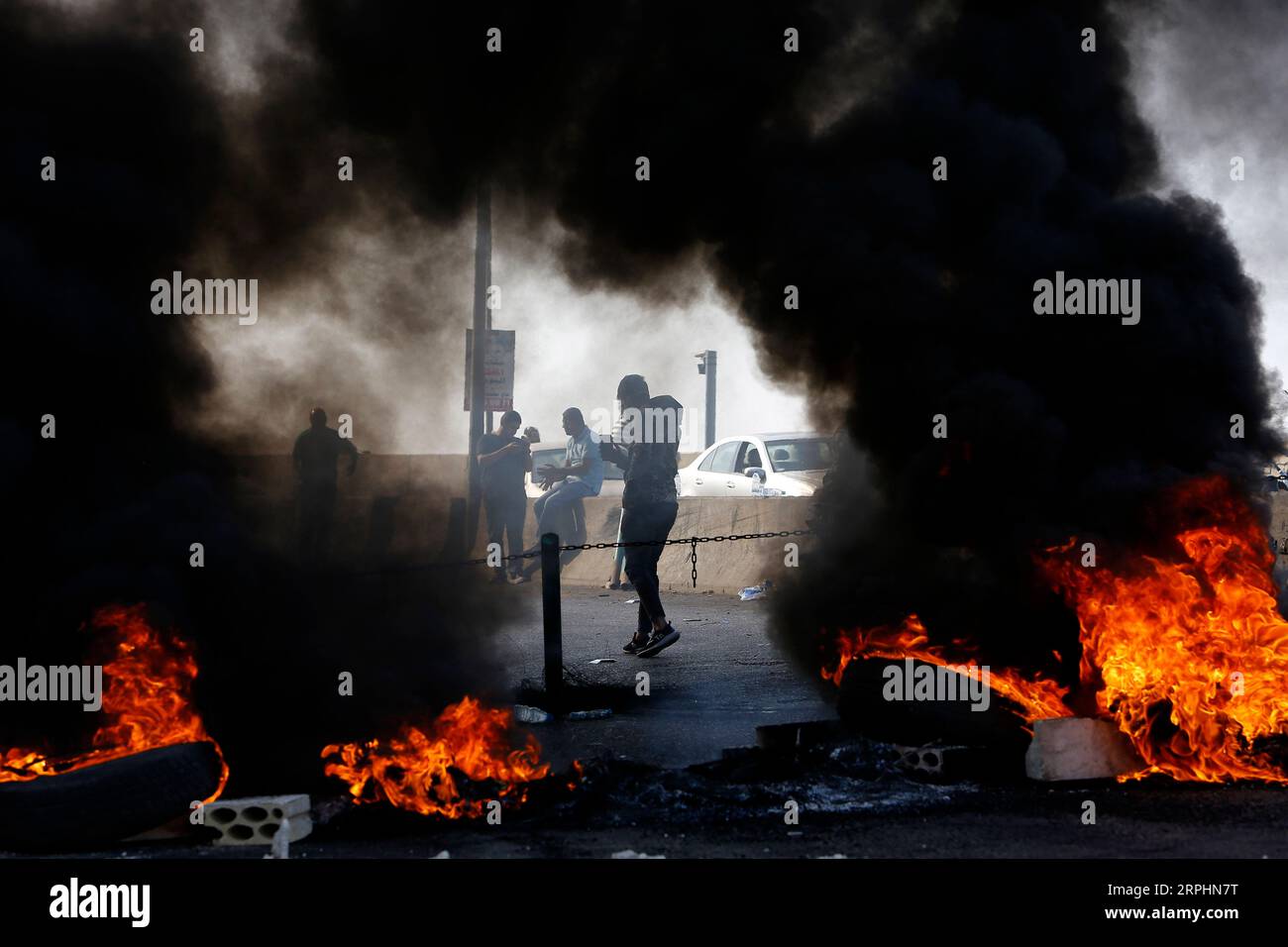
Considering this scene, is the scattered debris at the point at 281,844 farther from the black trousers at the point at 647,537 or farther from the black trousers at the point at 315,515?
the black trousers at the point at 647,537

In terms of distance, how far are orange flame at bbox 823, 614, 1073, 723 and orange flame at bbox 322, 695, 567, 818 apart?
77.6 inches

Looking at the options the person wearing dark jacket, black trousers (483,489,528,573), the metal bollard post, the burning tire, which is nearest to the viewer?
the burning tire

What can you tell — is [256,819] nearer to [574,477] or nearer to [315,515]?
[315,515]

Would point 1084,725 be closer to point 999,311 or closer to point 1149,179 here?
point 999,311

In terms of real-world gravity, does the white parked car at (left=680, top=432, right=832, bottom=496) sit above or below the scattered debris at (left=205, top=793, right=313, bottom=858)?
above

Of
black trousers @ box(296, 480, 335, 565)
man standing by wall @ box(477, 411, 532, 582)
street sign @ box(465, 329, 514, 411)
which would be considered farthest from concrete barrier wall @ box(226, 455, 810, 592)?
street sign @ box(465, 329, 514, 411)

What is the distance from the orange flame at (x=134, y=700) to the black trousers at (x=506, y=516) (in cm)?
859

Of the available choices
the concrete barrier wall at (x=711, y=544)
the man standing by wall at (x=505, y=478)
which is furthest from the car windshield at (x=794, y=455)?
the man standing by wall at (x=505, y=478)

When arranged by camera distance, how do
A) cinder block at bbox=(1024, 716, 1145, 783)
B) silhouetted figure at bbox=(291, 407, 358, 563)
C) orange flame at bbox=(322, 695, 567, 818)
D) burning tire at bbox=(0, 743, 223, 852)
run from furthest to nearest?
silhouetted figure at bbox=(291, 407, 358, 563) → cinder block at bbox=(1024, 716, 1145, 783) → orange flame at bbox=(322, 695, 567, 818) → burning tire at bbox=(0, 743, 223, 852)

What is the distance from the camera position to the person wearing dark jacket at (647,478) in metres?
9.97

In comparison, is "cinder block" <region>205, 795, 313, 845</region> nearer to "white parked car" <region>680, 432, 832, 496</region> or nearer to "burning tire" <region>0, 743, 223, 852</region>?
"burning tire" <region>0, 743, 223, 852</region>

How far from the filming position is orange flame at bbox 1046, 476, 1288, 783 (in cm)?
602

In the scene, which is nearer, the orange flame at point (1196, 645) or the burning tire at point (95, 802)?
the burning tire at point (95, 802)

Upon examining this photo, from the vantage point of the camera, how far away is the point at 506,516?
1496cm
